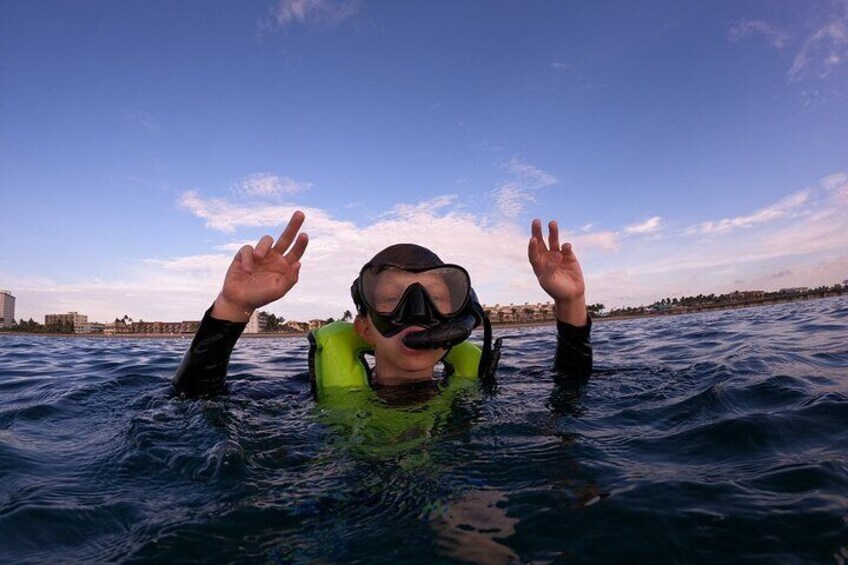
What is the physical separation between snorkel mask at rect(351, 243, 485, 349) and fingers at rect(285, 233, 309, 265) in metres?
0.44

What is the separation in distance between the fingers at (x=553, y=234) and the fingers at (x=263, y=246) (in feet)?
6.63

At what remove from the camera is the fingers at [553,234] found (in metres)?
3.61

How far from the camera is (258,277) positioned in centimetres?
334

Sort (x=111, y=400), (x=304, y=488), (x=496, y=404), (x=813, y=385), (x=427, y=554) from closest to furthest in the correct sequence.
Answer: (x=427, y=554), (x=304, y=488), (x=496, y=404), (x=813, y=385), (x=111, y=400)

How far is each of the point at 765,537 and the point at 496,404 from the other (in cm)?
198

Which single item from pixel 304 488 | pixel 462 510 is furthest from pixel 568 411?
pixel 304 488

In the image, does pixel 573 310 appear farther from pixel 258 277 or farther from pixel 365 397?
pixel 258 277

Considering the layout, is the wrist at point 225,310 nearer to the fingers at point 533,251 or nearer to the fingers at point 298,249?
the fingers at point 298,249

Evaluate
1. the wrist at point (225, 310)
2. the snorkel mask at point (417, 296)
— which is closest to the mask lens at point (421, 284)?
the snorkel mask at point (417, 296)

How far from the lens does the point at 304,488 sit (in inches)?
80.6

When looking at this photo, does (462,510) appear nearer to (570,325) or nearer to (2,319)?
(570,325)

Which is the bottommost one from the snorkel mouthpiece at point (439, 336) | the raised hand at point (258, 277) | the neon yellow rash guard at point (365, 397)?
the neon yellow rash guard at point (365, 397)

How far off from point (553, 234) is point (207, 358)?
8.70 feet

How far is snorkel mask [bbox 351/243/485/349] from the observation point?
10.8 ft
